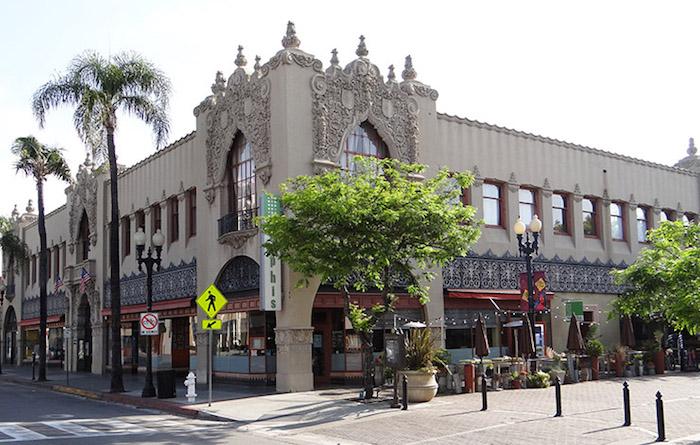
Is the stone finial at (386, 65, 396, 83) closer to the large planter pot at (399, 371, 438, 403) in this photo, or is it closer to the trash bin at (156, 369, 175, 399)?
the large planter pot at (399, 371, 438, 403)

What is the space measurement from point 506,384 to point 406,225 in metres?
6.49

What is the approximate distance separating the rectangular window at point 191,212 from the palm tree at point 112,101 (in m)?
2.99

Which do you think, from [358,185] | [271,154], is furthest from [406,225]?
[271,154]

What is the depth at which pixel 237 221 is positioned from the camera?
85.3 ft

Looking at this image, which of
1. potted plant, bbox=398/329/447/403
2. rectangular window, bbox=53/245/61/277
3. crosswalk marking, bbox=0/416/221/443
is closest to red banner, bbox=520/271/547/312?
potted plant, bbox=398/329/447/403

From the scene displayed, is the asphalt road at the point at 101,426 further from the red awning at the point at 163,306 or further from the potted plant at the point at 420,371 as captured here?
the red awning at the point at 163,306

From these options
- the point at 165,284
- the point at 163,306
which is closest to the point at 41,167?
the point at 165,284

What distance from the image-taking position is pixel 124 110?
27.9m

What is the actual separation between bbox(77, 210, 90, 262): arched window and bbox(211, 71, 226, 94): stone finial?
16.2 m

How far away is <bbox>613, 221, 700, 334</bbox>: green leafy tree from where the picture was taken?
13.2 metres

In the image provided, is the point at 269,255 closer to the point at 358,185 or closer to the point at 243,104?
the point at 358,185

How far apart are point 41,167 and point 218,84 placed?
1330 cm

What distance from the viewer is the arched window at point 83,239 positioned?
4116cm

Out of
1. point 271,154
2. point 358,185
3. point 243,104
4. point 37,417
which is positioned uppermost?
point 243,104
